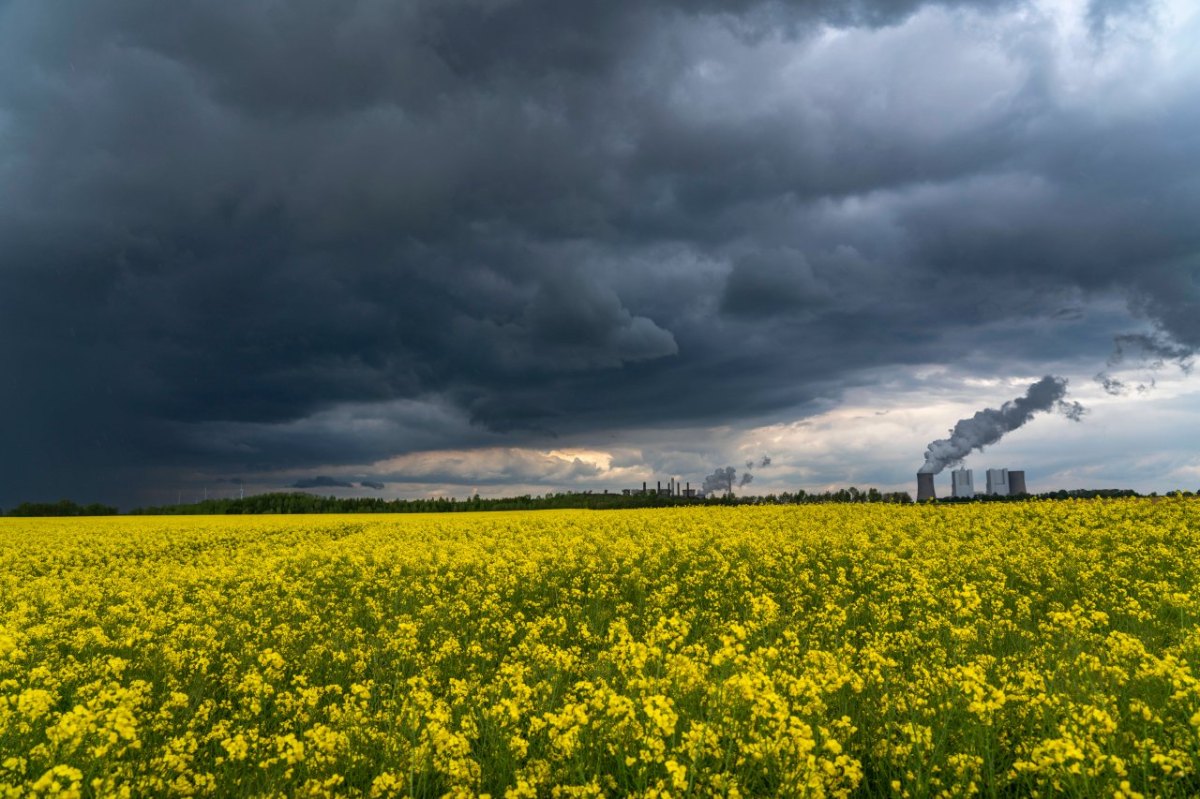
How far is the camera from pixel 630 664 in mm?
8273

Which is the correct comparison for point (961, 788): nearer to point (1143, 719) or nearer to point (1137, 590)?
point (1143, 719)

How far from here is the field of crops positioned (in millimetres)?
6441

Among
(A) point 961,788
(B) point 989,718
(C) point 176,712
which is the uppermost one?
(B) point 989,718

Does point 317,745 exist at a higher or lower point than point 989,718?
lower

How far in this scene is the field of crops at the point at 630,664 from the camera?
6.44 meters

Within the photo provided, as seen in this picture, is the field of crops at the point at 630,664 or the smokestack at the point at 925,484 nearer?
the field of crops at the point at 630,664

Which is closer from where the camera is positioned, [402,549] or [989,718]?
[989,718]

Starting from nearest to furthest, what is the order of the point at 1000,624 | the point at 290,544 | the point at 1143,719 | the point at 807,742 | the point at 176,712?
1. the point at 807,742
2. the point at 1143,719
3. the point at 176,712
4. the point at 1000,624
5. the point at 290,544

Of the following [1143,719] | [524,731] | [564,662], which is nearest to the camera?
[1143,719]

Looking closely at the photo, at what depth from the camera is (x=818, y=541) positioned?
21.9 metres

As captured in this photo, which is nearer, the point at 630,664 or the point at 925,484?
the point at 630,664

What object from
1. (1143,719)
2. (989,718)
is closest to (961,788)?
(989,718)

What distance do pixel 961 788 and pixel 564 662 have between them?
498 centimetres

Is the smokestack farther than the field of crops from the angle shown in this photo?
Yes
